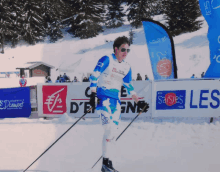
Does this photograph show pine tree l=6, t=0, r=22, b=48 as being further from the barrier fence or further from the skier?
the skier

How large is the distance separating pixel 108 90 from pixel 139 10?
47.6 meters

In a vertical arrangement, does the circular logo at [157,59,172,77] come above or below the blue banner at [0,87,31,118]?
above

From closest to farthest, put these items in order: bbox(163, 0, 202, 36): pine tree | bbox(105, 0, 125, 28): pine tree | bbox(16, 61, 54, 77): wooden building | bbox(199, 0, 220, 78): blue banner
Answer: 1. bbox(199, 0, 220, 78): blue banner
2. bbox(16, 61, 54, 77): wooden building
3. bbox(163, 0, 202, 36): pine tree
4. bbox(105, 0, 125, 28): pine tree

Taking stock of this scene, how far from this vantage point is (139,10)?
4722 cm

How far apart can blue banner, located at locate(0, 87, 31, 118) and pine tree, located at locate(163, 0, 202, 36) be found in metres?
35.7

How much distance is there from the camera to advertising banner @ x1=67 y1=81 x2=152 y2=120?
716 cm

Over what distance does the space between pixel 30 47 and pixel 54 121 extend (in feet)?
149

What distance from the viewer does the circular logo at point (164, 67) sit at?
874cm

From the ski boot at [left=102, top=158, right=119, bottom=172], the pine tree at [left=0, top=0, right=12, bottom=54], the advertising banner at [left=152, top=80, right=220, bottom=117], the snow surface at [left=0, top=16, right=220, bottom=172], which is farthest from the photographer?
the pine tree at [left=0, top=0, right=12, bottom=54]

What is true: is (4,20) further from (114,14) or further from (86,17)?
(114,14)

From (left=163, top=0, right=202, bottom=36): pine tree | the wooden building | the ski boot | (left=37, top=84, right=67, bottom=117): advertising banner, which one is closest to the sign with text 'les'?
(left=37, top=84, right=67, bottom=117): advertising banner

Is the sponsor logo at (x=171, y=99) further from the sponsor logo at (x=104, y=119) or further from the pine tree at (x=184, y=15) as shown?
the pine tree at (x=184, y=15)

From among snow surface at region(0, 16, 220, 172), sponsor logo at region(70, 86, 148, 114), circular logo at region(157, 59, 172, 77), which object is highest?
circular logo at region(157, 59, 172, 77)

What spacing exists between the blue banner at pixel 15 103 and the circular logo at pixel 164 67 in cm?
534
